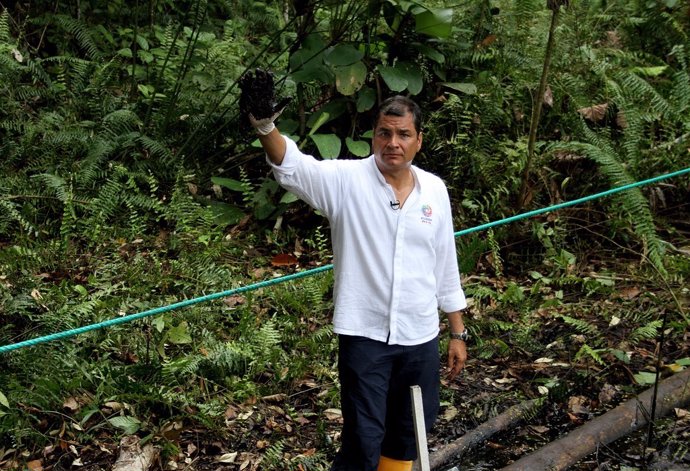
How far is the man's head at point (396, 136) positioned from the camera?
2836 millimetres

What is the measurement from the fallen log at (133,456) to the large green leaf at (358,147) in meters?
2.79

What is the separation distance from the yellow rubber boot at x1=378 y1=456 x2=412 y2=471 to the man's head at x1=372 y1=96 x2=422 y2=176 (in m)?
1.18

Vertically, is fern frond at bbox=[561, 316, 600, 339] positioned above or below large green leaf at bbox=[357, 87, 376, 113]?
below

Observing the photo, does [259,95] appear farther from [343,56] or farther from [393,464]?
[343,56]

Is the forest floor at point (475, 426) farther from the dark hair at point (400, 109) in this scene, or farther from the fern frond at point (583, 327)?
the dark hair at point (400, 109)

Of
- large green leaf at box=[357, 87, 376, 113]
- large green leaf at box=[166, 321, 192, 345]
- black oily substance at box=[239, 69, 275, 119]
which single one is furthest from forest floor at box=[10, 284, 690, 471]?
large green leaf at box=[357, 87, 376, 113]

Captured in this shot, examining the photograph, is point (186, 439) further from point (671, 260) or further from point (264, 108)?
point (671, 260)

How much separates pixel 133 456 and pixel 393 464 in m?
1.27

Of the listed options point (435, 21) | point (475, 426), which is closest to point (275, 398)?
point (475, 426)

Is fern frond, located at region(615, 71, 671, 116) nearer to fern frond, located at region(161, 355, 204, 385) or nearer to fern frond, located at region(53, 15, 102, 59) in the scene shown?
fern frond, located at region(161, 355, 204, 385)

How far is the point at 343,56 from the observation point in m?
5.64

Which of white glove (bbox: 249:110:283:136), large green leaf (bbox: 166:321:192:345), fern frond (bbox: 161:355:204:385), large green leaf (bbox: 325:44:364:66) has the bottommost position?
fern frond (bbox: 161:355:204:385)

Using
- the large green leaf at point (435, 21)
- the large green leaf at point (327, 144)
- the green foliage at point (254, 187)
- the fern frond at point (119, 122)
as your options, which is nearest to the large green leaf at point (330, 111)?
the green foliage at point (254, 187)

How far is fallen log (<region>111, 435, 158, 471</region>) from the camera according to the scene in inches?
140
